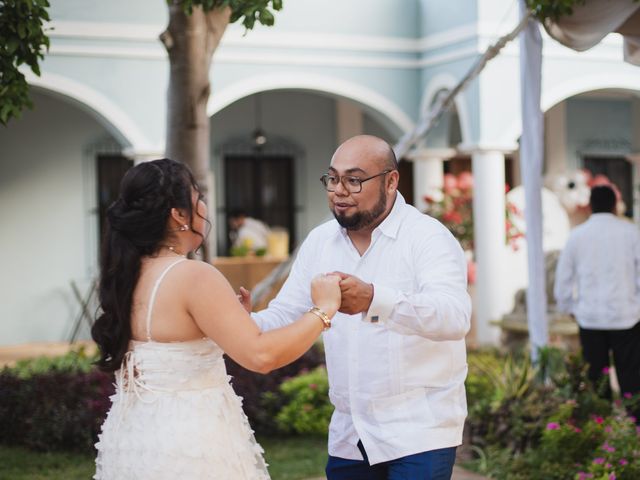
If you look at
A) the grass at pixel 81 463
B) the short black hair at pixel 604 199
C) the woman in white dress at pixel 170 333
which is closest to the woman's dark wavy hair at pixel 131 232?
the woman in white dress at pixel 170 333

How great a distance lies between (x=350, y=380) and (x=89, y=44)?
29.6 feet

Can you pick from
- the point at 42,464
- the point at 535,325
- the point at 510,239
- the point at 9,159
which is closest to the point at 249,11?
the point at 535,325

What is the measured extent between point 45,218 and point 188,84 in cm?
786

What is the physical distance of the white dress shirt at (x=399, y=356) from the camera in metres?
3.22

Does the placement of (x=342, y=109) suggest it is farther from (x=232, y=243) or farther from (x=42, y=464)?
(x=42, y=464)

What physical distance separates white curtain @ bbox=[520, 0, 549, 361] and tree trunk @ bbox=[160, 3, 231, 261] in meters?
1.94

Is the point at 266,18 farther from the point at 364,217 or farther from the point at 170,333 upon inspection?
the point at 170,333

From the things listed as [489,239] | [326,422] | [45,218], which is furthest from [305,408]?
[45,218]

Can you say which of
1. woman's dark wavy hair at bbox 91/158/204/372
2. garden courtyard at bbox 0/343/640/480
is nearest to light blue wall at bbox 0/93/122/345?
garden courtyard at bbox 0/343/640/480

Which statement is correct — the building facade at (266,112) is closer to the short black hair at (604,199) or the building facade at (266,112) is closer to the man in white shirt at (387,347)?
the short black hair at (604,199)

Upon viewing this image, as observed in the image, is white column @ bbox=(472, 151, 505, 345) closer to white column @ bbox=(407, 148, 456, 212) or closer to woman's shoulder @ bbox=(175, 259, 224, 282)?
white column @ bbox=(407, 148, 456, 212)

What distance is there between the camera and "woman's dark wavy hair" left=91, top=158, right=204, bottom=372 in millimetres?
2943

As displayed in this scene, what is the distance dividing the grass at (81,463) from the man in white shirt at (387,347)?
3.05 m

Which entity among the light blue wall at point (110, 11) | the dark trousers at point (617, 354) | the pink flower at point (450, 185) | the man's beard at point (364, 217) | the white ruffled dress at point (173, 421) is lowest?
the dark trousers at point (617, 354)
